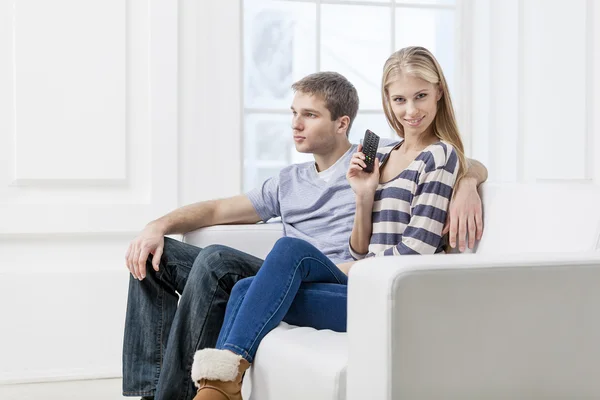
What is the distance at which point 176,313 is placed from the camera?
198cm

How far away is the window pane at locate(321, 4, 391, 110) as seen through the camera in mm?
3316

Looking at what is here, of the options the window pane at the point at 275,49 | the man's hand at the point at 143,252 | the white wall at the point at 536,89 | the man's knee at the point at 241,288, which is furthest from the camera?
the window pane at the point at 275,49

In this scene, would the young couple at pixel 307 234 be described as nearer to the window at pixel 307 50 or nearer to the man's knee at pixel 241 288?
the man's knee at pixel 241 288

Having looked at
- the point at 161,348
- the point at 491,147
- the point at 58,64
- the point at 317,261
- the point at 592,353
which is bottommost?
the point at 161,348

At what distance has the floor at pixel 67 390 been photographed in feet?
8.62

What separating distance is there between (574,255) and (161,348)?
1.21 metres

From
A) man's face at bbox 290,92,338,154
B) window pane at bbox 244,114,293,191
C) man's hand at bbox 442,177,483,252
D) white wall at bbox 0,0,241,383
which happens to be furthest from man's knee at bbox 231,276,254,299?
window pane at bbox 244,114,293,191

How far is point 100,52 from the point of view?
116 inches

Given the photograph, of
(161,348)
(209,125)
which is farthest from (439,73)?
(209,125)

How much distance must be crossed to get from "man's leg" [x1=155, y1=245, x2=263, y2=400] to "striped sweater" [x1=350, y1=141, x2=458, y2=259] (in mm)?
368

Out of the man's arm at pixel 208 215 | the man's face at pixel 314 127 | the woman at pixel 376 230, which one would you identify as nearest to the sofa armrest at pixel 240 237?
the man's arm at pixel 208 215

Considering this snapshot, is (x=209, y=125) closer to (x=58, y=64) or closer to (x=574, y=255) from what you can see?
(x=58, y=64)

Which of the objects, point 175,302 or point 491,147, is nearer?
point 175,302

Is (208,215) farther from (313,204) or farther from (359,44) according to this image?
(359,44)
